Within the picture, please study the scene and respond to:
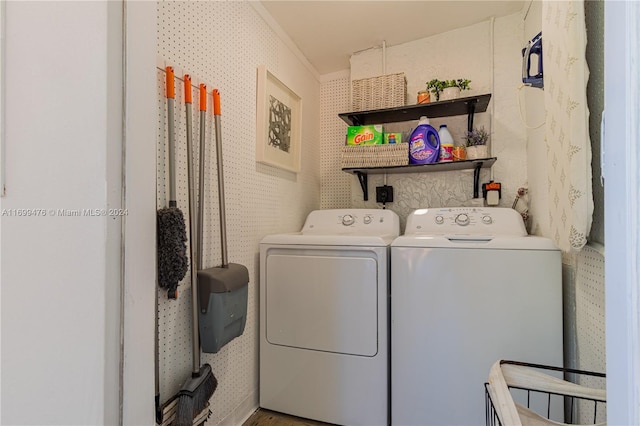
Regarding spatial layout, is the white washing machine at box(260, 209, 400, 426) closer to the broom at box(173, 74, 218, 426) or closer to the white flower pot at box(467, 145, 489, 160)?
the broom at box(173, 74, 218, 426)

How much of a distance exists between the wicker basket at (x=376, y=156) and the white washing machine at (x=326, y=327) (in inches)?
24.7

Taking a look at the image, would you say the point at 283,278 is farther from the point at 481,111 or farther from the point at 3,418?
the point at 481,111

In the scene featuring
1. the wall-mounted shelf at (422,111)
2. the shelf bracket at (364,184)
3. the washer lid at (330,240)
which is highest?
the wall-mounted shelf at (422,111)

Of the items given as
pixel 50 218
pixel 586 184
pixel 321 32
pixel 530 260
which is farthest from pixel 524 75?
pixel 50 218

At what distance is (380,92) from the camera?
6.81 ft

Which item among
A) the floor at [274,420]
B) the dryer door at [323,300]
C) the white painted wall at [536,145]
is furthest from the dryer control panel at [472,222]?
the floor at [274,420]

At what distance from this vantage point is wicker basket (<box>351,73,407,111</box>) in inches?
80.6

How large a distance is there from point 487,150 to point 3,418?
237cm

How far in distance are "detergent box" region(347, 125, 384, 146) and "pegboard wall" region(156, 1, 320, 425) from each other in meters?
0.52

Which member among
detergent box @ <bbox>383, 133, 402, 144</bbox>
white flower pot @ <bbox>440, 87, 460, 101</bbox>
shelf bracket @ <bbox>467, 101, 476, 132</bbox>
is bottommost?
detergent box @ <bbox>383, 133, 402, 144</bbox>

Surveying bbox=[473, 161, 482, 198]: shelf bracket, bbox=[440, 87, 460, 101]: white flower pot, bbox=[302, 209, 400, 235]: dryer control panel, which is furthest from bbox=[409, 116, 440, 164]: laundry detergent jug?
bbox=[302, 209, 400, 235]: dryer control panel

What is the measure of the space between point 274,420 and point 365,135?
1.86m

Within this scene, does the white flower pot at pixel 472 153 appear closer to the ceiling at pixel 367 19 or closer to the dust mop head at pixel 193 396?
the ceiling at pixel 367 19

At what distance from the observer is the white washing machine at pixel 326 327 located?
1.50m
